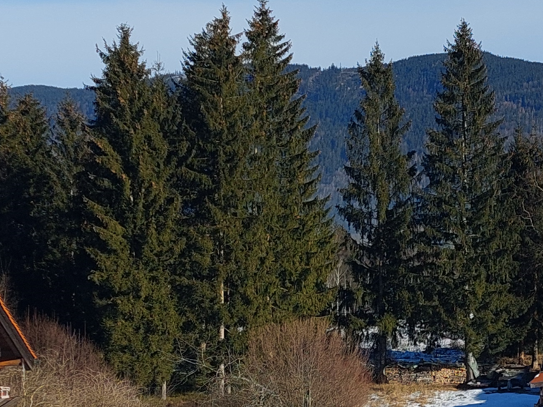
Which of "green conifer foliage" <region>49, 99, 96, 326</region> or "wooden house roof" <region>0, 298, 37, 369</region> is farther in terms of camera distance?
"green conifer foliage" <region>49, 99, 96, 326</region>

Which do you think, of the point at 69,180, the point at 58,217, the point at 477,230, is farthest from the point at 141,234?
the point at 477,230

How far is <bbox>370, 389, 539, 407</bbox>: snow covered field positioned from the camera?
26.0 m

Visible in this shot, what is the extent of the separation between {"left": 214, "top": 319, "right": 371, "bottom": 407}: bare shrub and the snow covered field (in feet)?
17.3

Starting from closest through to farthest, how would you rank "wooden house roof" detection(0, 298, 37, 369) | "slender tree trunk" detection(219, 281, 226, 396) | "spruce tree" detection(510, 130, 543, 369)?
"wooden house roof" detection(0, 298, 37, 369) → "slender tree trunk" detection(219, 281, 226, 396) → "spruce tree" detection(510, 130, 543, 369)

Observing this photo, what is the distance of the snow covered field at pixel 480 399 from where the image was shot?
26.0m

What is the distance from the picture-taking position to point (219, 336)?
27938 mm

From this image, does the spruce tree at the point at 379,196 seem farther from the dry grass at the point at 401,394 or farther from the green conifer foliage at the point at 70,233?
the green conifer foliage at the point at 70,233

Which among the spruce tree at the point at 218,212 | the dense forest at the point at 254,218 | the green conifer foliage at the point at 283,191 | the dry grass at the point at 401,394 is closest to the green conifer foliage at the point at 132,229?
the dense forest at the point at 254,218

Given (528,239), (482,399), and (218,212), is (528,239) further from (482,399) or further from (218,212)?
(218,212)

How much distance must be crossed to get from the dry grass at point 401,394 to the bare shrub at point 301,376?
4507 millimetres

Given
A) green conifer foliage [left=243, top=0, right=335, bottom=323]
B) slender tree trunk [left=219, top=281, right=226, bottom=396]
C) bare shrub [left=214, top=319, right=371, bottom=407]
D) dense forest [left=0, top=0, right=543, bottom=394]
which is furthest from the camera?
green conifer foliage [left=243, top=0, right=335, bottom=323]

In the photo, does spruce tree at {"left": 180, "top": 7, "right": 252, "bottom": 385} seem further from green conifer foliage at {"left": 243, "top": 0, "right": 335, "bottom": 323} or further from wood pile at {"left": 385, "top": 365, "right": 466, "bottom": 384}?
wood pile at {"left": 385, "top": 365, "right": 466, "bottom": 384}

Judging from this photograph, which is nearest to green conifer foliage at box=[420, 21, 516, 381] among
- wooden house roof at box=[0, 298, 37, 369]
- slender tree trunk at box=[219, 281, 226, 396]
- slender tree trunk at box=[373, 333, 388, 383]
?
slender tree trunk at box=[373, 333, 388, 383]

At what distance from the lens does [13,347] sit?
540 inches
